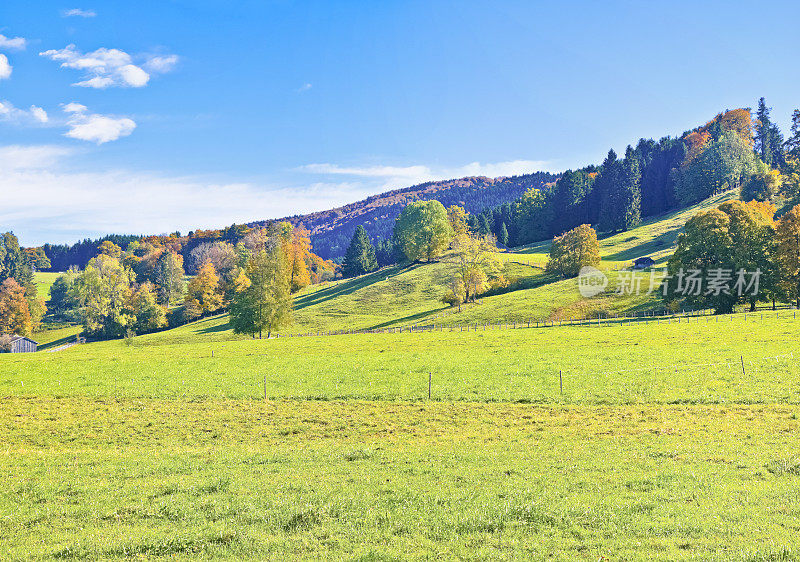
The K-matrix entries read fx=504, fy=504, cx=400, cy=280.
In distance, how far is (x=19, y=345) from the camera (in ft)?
390

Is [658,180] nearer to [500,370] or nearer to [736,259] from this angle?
[736,259]

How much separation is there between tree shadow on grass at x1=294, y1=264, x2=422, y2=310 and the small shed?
62910mm

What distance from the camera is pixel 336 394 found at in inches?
1313

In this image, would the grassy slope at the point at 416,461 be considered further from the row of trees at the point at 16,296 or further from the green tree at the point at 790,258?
the row of trees at the point at 16,296

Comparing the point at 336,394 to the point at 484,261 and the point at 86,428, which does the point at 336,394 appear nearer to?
the point at 86,428

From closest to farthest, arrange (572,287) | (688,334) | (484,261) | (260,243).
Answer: (688,334)
(572,287)
(484,261)
(260,243)

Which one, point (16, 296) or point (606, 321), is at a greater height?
point (16, 296)

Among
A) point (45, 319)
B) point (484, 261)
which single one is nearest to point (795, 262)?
point (484, 261)

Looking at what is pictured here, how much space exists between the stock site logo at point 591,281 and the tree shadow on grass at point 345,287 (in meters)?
52.0

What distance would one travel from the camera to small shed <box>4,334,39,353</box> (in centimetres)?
11681

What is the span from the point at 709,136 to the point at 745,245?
141 m

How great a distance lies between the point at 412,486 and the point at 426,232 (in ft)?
416

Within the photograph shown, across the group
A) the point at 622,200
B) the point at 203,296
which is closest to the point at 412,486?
the point at 203,296

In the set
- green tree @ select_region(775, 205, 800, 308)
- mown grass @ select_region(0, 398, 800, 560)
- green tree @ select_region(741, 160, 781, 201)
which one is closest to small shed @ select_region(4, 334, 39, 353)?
mown grass @ select_region(0, 398, 800, 560)
